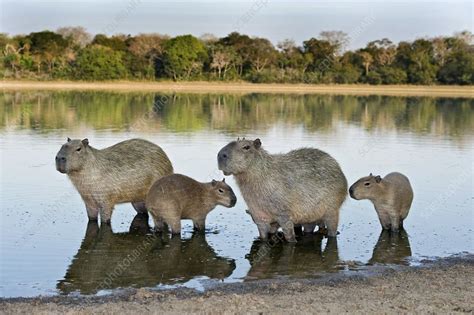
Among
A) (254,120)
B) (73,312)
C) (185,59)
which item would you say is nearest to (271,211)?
(73,312)

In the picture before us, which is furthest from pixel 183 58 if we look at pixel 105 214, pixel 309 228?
pixel 309 228

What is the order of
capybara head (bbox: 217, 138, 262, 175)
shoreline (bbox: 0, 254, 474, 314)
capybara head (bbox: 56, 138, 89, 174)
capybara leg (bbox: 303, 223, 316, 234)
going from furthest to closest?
capybara leg (bbox: 303, 223, 316, 234) < capybara head (bbox: 56, 138, 89, 174) < capybara head (bbox: 217, 138, 262, 175) < shoreline (bbox: 0, 254, 474, 314)

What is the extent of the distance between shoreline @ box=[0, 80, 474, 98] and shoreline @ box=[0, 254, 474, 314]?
5645cm

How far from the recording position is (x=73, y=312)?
20.8ft

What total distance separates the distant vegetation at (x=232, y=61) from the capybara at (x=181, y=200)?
195 ft

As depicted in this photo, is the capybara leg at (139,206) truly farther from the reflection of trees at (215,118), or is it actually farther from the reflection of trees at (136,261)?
the reflection of trees at (215,118)

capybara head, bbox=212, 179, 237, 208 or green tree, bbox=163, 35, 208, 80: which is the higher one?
green tree, bbox=163, 35, 208, 80

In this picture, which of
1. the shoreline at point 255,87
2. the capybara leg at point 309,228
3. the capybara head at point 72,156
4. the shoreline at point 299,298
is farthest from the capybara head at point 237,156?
the shoreline at point 255,87

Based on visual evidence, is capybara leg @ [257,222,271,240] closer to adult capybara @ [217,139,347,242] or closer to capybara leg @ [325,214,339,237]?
adult capybara @ [217,139,347,242]

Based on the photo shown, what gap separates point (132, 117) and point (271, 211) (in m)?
21.6

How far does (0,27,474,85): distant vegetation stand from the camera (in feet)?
228

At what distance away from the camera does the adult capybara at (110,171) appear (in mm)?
10508

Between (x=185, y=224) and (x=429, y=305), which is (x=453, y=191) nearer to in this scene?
(x=185, y=224)

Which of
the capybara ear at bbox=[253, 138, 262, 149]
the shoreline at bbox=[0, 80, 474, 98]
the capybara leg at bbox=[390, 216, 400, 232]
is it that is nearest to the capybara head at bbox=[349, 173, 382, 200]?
the capybara leg at bbox=[390, 216, 400, 232]
